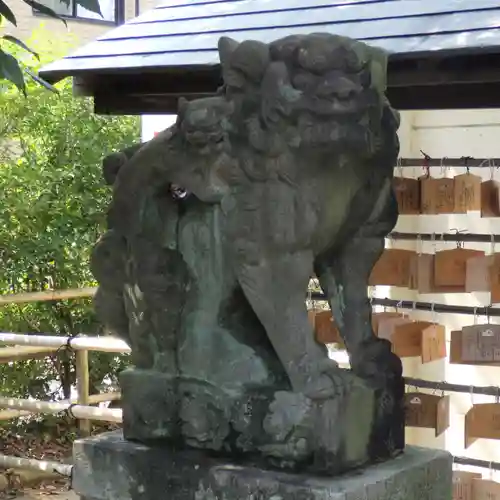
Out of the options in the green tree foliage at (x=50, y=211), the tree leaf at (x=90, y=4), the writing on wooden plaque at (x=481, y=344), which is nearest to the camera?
the tree leaf at (x=90, y=4)

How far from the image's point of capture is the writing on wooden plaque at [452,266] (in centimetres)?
304

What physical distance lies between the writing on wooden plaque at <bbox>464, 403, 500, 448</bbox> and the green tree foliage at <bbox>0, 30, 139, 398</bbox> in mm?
2760

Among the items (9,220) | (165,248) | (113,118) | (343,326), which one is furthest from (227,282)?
(113,118)

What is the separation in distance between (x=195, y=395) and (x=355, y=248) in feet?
1.47

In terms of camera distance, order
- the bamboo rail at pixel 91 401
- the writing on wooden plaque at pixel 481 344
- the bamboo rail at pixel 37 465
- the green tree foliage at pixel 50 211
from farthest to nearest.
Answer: the green tree foliage at pixel 50 211, the bamboo rail at pixel 91 401, the bamboo rail at pixel 37 465, the writing on wooden plaque at pixel 481 344

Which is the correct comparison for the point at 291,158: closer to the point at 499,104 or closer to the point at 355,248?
the point at 355,248

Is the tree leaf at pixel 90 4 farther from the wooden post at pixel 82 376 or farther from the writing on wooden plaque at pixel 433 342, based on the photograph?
the wooden post at pixel 82 376

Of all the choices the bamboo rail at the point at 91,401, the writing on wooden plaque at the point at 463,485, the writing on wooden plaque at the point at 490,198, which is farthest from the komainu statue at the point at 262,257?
the bamboo rail at the point at 91,401

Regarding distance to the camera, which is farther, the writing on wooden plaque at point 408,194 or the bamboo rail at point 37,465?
the bamboo rail at point 37,465

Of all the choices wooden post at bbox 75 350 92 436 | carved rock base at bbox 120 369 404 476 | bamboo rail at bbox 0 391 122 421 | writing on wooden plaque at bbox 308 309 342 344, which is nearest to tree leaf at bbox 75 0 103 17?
carved rock base at bbox 120 369 404 476

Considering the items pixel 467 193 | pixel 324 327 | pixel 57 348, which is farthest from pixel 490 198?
pixel 57 348

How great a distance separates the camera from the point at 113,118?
5.52m

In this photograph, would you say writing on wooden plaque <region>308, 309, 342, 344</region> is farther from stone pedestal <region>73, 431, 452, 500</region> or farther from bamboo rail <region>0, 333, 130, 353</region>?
stone pedestal <region>73, 431, 452, 500</region>

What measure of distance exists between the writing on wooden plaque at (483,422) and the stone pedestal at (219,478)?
46.4 inches
